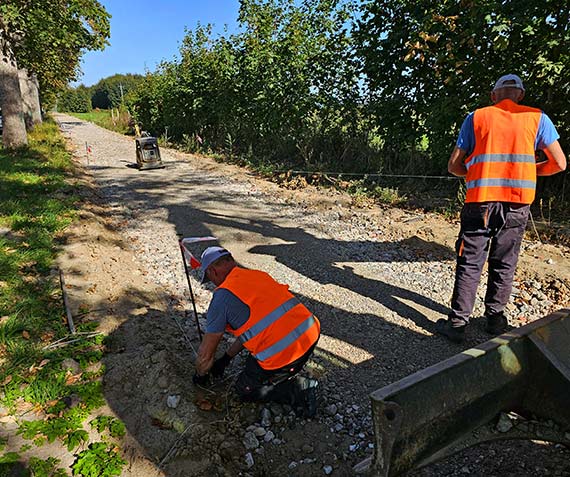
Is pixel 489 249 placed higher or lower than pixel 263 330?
higher

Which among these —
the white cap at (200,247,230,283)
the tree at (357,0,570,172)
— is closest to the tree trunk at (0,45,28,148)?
the tree at (357,0,570,172)

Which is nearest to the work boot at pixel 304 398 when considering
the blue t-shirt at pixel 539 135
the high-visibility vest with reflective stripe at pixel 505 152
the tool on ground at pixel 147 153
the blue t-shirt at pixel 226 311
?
the blue t-shirt at pixel 226 311

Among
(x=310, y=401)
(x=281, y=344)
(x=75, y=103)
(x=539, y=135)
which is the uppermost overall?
(x=75, y=103)

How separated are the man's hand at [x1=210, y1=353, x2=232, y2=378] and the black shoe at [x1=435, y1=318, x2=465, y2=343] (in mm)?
2047

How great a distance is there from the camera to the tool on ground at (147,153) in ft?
42.2

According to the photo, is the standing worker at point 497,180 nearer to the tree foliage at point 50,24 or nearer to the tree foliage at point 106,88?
the tree foliage at point 50,24

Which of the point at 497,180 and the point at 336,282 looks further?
the point at 336,282

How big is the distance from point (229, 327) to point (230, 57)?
14.2m

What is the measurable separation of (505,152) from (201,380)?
3.09 m

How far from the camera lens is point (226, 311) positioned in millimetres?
2809

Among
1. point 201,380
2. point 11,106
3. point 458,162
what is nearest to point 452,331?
point 458,162

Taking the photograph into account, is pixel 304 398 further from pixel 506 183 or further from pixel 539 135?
pixel 539 135

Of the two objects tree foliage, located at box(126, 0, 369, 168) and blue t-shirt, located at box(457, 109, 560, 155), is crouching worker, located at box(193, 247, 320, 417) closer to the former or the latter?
blue t-shirt, located at box(457, 109, 560, 155)

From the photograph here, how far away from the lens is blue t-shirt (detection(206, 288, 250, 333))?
2.79m
